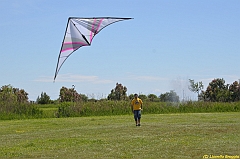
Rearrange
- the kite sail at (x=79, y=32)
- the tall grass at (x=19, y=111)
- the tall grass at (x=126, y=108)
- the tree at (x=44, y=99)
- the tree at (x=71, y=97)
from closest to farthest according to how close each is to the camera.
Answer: the kite sail at (x=79, y=32) → the tall grass at (x=19, y=111) → the tall grass at (x=126, y=108) → the tree at (x=71, y=97) → the tree at (x=44, y=99)

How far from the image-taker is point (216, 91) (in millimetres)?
58844

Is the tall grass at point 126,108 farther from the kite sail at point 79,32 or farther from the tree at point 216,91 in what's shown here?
the tree at point 216,91

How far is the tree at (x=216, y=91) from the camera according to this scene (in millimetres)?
55972

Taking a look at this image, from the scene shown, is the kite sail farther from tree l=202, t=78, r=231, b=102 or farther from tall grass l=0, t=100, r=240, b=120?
tree l=202, t=78, r=231, b=102

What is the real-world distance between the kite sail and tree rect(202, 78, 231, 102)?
4577cm

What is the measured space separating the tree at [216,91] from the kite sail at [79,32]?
1802 inches

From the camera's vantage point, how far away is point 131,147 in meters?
11.9

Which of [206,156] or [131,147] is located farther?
[131,147]

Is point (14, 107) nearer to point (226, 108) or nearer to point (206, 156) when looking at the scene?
point (226, 108)

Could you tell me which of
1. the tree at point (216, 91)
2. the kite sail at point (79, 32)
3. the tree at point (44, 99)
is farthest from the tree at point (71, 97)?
the kite sail at point (79, 32)

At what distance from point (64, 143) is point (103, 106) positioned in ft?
59.8

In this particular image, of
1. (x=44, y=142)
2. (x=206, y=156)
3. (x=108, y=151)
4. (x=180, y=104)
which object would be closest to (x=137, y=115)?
(x=44, y=142)

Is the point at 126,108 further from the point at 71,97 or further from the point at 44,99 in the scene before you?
the point at 44,99

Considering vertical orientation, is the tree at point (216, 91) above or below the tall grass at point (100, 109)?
above
